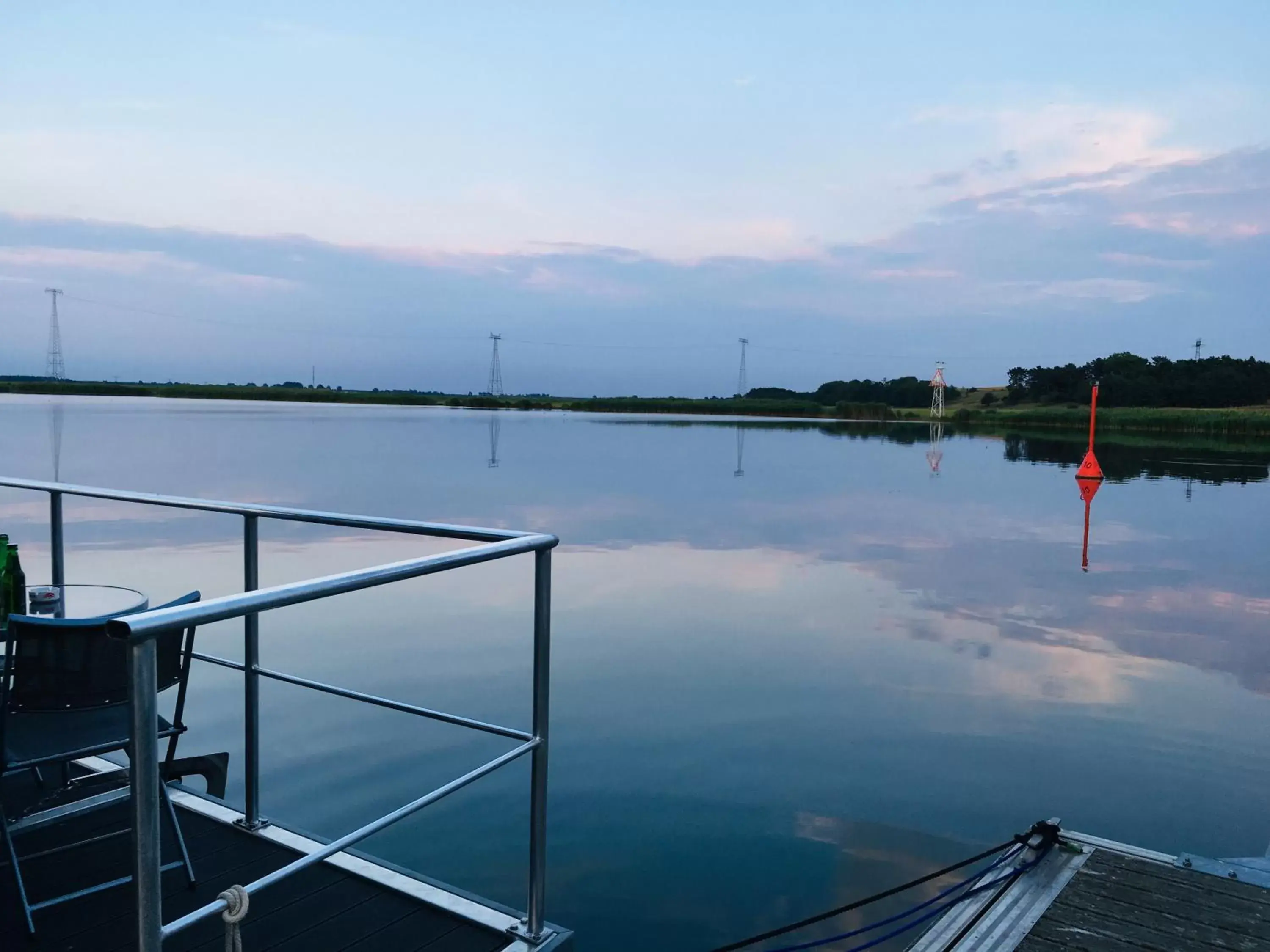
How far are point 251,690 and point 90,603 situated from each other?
3.82ft

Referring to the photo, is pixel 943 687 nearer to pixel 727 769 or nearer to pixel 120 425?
pixel 727 769

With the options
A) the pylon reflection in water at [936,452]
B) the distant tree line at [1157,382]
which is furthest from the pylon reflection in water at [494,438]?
the distant tree line at [1157,382]

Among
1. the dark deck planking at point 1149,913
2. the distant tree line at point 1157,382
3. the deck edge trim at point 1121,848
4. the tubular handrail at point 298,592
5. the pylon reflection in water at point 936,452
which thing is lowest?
the deck edge trim at point 1121,848

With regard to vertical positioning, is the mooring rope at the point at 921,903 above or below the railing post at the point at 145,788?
below

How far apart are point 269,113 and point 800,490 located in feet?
48.7

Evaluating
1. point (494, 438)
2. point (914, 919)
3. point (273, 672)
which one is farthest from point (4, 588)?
point (494, 438)

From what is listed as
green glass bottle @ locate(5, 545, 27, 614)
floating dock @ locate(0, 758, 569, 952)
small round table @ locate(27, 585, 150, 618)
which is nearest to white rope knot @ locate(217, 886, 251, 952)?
floating dock @ locate(0, 758, 569, 952)

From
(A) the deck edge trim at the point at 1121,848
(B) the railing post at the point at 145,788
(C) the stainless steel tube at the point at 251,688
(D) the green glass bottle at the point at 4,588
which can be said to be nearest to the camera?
(B) the railing post at the point at 145,788

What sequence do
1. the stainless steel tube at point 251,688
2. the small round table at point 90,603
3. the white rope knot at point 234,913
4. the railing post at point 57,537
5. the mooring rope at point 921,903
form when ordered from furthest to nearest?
the railing post at point 57,537 < the mooring rope at point 921,903 < the small round table at point 90,603 < the stainless steel tube at point 251,688 < the white rope knot at point 234,913

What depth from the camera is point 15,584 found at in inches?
123

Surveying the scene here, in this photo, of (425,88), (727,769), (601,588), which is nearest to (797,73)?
(425,88)

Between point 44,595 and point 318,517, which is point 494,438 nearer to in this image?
point 44,595

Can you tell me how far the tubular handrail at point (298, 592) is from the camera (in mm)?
1205

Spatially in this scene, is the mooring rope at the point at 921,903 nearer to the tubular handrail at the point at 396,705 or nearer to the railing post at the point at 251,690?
the tubular handrail at the point at 396,705
